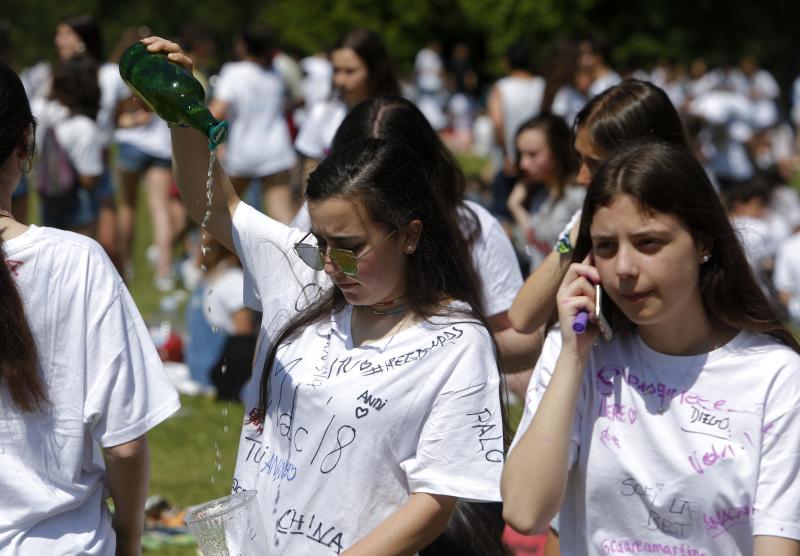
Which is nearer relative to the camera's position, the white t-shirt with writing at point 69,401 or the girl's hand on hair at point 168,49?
the white t-shirt with writing at point 69,401

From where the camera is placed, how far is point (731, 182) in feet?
43.6

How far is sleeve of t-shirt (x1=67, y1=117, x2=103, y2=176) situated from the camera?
788cm

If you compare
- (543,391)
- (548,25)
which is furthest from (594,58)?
(548,25)

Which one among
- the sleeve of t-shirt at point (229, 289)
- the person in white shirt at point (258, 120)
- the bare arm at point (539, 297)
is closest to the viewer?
the bare arm at point (539, 297)

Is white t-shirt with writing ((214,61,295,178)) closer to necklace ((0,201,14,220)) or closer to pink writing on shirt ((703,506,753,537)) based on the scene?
necklace ((0,201,14,220))

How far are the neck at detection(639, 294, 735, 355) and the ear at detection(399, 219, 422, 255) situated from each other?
0.61 metres

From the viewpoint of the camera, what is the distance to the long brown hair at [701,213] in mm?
2486

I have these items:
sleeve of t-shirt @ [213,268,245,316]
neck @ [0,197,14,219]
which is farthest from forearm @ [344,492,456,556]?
sleeve of t-shirt @ [213,268,245,316]

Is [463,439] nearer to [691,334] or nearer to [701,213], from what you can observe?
[691,334]

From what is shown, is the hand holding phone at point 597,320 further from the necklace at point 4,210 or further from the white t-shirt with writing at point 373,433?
the necklace at point 4,210

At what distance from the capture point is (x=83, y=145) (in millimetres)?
7930

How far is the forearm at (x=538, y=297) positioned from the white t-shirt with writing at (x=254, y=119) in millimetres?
6169

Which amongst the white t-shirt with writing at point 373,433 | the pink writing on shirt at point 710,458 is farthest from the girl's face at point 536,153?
the pink writing on shirt at point 710,458

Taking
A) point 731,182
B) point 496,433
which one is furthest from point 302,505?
point 731,182
